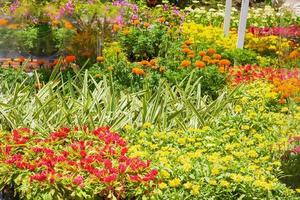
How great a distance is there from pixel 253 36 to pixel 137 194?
201 inches

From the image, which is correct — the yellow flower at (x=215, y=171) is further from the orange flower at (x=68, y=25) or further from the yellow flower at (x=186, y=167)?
the orange flower at (x=68, y=25)

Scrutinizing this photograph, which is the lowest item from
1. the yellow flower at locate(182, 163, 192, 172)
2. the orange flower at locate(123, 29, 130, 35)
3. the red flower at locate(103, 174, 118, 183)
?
the red flower at locate(103, 174, 118, 183)

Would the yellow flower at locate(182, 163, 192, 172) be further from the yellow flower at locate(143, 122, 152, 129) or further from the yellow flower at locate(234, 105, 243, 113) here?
the yellow flower at locate(234, 105, 243, 113)

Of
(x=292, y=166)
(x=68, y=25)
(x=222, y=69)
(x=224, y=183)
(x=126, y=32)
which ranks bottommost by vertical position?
(x=292, y=166)

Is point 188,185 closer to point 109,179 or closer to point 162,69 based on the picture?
point 109,179

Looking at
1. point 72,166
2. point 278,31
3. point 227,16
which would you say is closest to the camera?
point 72,166

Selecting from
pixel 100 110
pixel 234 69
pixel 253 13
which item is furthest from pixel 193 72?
pixel 253 13

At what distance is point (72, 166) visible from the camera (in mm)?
4004

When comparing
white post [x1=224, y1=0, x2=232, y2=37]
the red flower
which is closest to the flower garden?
the red flower

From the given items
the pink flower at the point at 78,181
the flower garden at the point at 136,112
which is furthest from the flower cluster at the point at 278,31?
the pink flower at the point at 78,181

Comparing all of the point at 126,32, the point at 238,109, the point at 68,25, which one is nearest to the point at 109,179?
the point at 238,109

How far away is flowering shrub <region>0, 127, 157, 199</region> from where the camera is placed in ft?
12.5

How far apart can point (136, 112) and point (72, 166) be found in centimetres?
119

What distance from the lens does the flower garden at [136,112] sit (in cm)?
386
